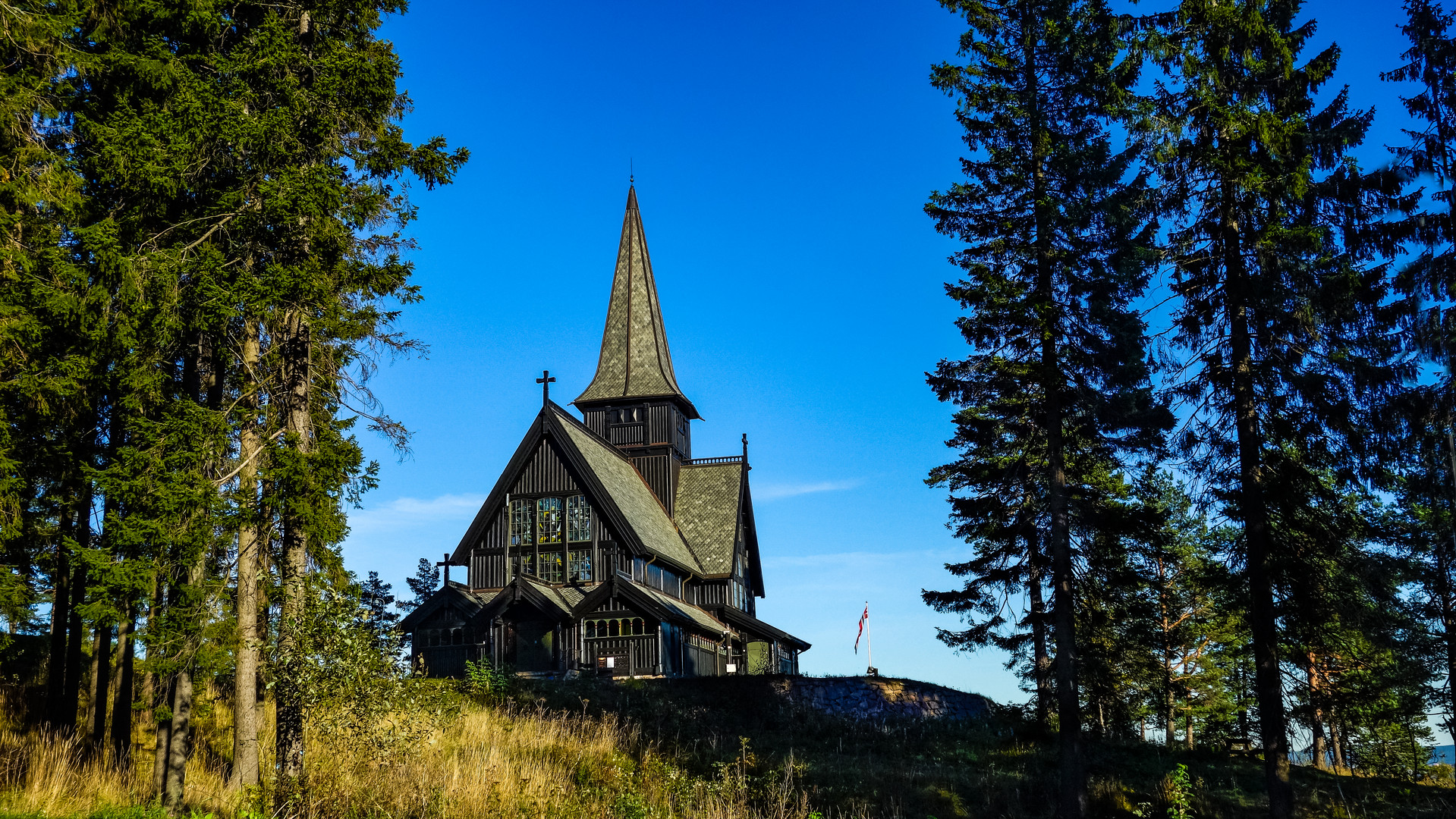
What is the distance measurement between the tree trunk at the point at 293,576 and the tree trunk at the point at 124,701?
325 centimetres

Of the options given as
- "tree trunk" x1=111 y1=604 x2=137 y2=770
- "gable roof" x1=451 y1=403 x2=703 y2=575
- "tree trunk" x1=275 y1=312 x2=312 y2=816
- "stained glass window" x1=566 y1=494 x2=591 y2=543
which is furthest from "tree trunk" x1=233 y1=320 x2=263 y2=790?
"stained glass window" x1=566 y1=494 x2=591 y2=543

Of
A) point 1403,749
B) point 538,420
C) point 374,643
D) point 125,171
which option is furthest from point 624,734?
point 1403,749

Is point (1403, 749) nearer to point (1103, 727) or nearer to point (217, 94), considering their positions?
point (1103, 727)

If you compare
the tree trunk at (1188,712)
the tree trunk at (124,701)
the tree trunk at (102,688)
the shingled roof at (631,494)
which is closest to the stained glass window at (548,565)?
the shingled roof at (631,494)

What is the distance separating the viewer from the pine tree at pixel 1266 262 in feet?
57.7

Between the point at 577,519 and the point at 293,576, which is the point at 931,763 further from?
the point at 577,519

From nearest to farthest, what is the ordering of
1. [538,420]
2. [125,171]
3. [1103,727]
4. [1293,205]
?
[125,171], [1293,205], [1103,727], [538,420]

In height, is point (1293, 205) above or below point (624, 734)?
above

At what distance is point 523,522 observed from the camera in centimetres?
3844

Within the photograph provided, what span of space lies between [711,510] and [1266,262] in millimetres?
31267

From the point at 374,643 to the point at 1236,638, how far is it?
32.6 metres

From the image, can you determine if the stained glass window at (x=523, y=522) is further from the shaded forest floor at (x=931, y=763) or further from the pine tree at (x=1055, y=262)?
the pine tree at (x=1055, y=262)

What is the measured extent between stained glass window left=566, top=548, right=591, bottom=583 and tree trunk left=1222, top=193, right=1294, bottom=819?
946 inches

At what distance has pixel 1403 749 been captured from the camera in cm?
3653
